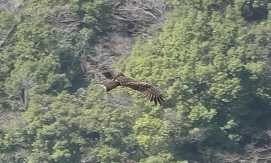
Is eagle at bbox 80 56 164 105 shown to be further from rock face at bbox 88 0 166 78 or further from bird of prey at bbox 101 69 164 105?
rock face at bbox 88 0 166 78

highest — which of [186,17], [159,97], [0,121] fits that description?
[159,97]

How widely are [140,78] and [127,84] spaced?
41.7 meters

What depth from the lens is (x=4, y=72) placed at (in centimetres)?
8312

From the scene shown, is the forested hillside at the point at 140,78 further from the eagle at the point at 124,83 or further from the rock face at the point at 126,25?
the eagle at the point at 124,83

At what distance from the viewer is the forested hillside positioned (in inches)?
2950

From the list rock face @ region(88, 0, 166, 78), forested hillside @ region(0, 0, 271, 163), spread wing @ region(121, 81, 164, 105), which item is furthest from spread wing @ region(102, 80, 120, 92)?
rock face @ region(88, 0, 166, 78)

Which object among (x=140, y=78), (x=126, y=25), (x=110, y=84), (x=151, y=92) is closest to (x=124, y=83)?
(x=110, y=84)

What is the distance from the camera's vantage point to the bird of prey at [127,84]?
32.0 m

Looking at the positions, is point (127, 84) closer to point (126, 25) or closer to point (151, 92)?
point (151, 92)

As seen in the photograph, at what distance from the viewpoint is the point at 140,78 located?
7369 centimetres

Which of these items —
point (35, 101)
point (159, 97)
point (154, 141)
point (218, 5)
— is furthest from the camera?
point (218, 5)

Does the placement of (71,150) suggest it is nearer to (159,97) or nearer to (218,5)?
(218,5)

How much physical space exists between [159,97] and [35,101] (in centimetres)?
4554

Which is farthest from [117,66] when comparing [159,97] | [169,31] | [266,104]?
[159,97]
